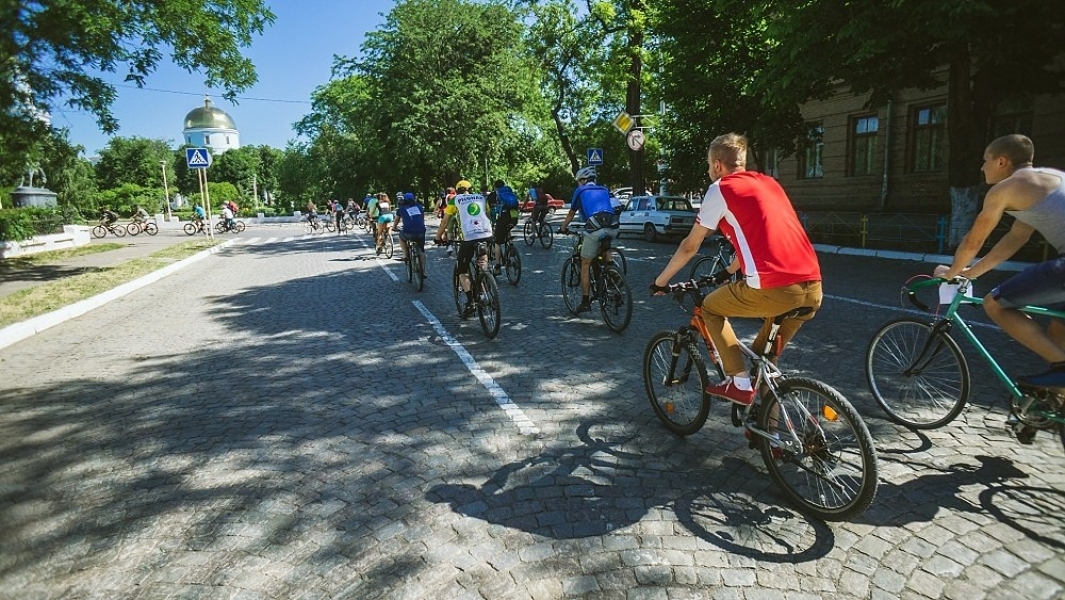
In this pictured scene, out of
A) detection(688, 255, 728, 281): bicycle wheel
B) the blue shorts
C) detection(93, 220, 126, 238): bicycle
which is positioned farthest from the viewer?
detection(93, 220, 126, 238): bicycle

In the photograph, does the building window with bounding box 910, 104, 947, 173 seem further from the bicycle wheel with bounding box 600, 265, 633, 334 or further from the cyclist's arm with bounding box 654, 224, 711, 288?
the cyclist's arm with bounding box 654, 224, 711, 288

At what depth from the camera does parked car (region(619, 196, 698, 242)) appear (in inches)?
825

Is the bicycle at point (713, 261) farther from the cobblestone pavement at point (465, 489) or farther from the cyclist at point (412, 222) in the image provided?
the cyclist at point (412, 222)

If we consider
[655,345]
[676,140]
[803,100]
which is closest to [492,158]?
[676,140]

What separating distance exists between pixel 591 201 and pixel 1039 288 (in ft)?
16.5

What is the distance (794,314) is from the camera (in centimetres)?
348

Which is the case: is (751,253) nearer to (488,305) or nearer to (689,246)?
(689,246)

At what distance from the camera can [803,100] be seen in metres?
15.5

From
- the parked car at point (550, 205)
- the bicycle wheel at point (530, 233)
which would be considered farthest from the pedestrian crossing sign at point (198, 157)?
the parked car at point (550, 205)

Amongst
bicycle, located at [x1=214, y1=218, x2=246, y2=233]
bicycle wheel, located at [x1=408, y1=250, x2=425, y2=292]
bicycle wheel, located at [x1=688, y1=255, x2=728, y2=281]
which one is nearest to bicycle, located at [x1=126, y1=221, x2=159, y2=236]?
bicycle, located at [x1=214, y1=218, x2=246, y2=233]

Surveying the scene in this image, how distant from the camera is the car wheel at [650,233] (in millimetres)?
21406

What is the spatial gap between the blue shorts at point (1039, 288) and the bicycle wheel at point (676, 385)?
1842mm

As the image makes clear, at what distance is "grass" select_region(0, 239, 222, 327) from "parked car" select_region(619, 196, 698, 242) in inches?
571

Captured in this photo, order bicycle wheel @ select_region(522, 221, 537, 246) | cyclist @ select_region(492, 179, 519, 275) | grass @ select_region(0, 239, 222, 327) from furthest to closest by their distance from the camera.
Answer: bicycle wheel @ select_region(522, 221, 537, 246)
cyclist @ select_region(492, 179, 519, 275)
grass @ select_region(0, 239, 222, 327)
